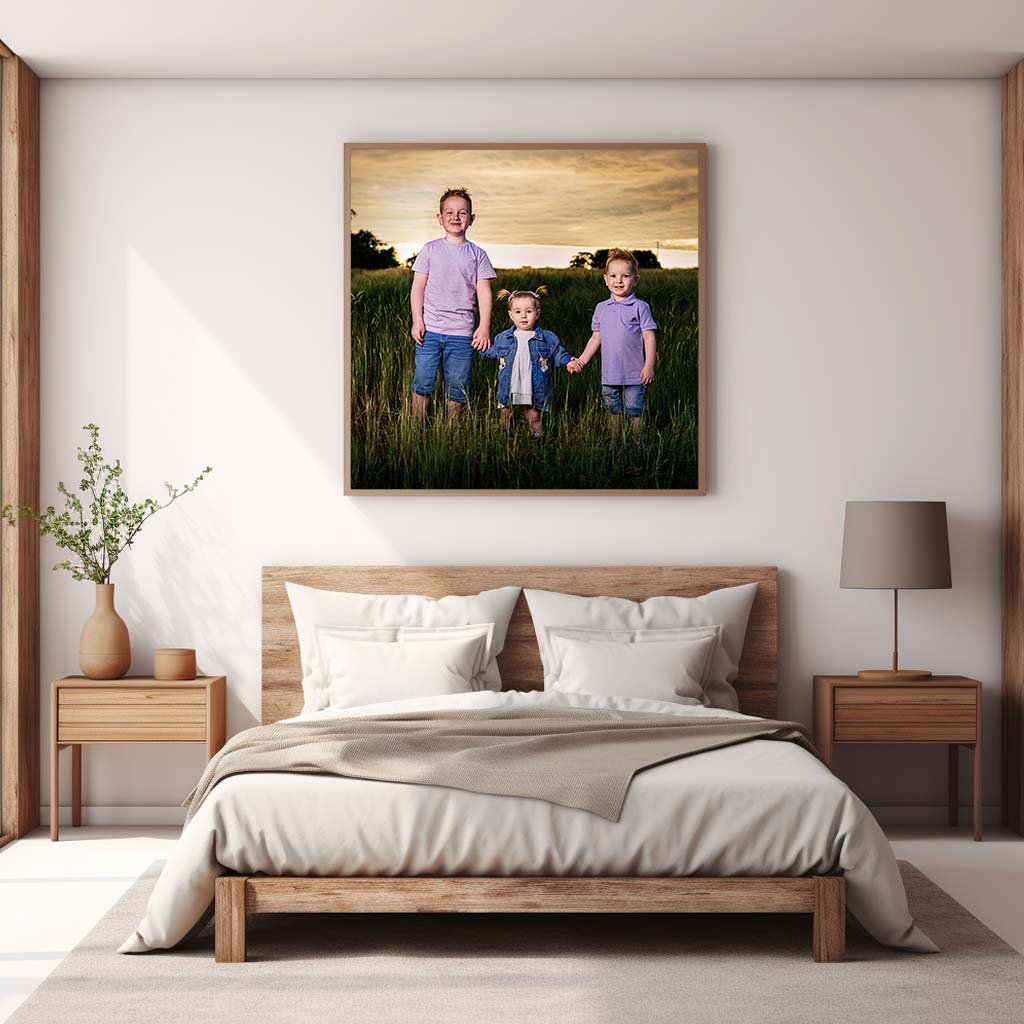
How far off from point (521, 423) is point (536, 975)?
7.67 ft

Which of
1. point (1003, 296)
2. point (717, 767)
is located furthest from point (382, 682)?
point (1003, 296)

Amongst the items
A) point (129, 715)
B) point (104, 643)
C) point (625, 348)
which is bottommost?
point (129, 715)

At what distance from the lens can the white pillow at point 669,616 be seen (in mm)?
4633

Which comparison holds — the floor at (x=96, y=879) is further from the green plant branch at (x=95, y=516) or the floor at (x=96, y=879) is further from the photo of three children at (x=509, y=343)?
the photo of three children at (x=509, y=343)

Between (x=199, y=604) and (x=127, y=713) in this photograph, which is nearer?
(x=127, y=713)

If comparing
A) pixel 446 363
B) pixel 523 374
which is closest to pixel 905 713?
pixel 523 374

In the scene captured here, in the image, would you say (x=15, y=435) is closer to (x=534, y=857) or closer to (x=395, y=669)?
(x=395, y=669)

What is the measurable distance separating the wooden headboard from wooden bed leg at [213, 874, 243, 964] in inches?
64.9

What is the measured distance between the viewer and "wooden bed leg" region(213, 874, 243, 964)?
10.3 ft

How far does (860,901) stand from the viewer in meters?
3.18

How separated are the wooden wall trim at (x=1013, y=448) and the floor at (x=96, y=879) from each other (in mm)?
345

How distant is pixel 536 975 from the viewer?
308 cm

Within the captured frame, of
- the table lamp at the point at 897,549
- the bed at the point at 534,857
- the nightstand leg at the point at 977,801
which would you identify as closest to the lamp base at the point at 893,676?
the table lamp at the point at 897,549

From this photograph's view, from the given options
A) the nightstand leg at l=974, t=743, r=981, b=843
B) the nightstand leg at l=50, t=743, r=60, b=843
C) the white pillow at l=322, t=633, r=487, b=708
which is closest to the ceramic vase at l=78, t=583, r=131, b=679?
the nightstand leg at l=50, t=743, r=60, b=843
